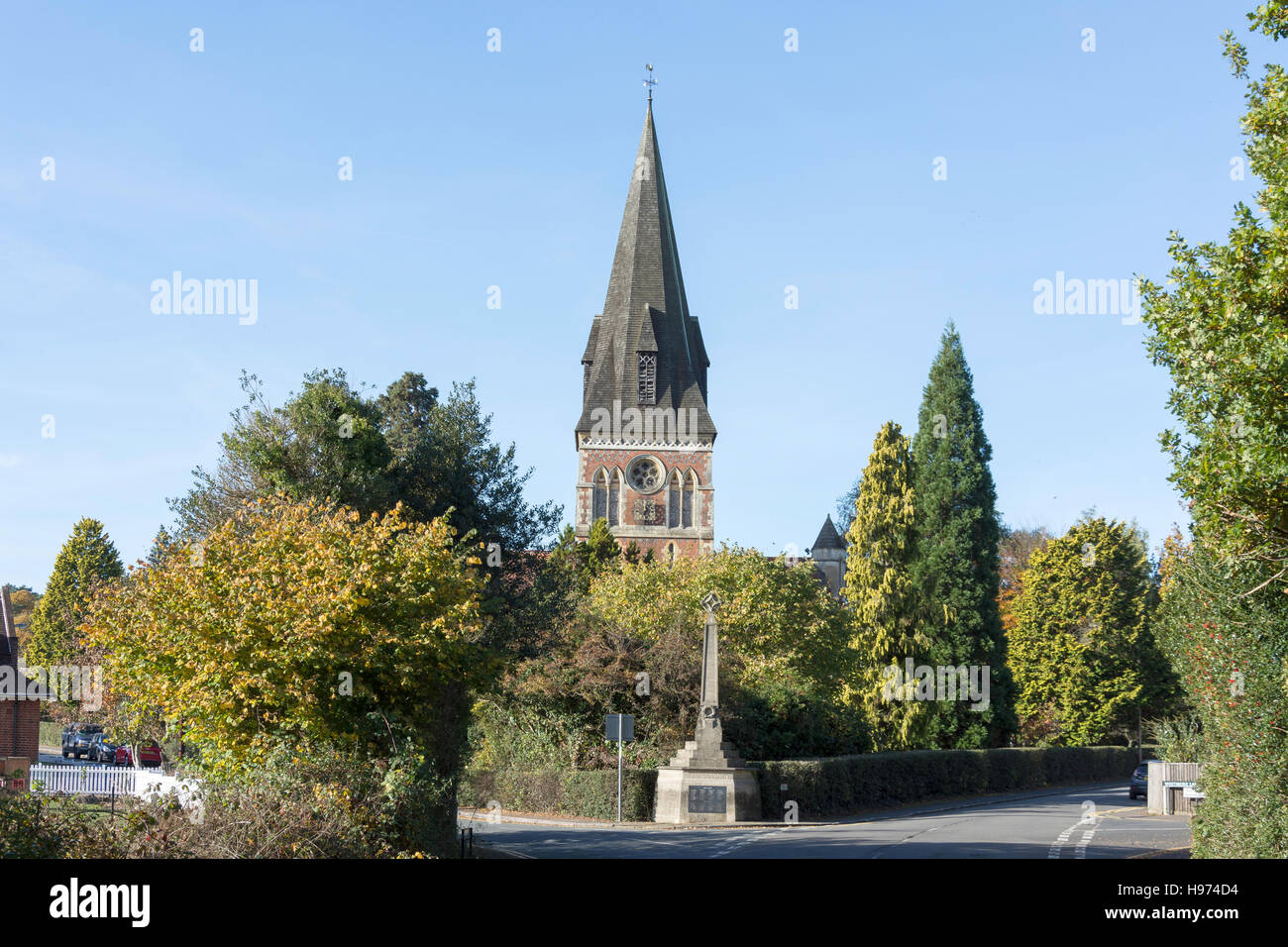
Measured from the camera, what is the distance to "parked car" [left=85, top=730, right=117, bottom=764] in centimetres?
4656

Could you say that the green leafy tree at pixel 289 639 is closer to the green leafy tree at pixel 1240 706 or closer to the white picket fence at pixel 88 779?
the green leafy tree at pixel 1240 706

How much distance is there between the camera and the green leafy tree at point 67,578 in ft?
231

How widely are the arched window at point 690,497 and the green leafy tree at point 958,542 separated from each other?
1047 inches

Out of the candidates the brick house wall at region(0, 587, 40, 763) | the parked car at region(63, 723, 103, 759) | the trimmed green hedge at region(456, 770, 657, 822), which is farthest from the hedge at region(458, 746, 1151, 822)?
the parked car at region(63, 723, 103, 759)

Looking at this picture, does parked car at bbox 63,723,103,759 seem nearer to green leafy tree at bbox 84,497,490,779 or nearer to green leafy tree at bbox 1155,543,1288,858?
green leafy tree at bbox 84,497,490,779

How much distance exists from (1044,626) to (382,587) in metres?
44.6

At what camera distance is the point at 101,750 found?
156 ft

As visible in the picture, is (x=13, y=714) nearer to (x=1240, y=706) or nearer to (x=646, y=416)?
(x=1240, y=706)

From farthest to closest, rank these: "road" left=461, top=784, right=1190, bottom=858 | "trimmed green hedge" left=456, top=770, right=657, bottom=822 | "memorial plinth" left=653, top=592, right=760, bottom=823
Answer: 1. "trimmed green hedge" left=456, top=770, right=657, bottom=822
2. "memorial plinth" left=653, top=592, right=760, bottom=823
3. "road" left=461, top=784, right=1190, bottom=858

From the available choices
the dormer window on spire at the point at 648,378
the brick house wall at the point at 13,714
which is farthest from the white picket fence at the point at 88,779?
the dormer window on spire at the point at 648,378

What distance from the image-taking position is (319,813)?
11.5 m

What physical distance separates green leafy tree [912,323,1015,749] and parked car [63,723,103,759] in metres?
34.4
